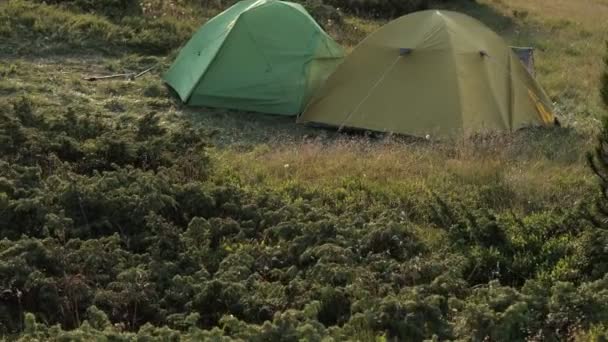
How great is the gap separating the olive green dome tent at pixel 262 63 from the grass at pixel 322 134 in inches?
7.8

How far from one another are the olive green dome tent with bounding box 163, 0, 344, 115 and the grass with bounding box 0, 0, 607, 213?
0.20 meters

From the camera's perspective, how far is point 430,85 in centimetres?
1020

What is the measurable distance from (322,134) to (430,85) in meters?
Result: 1.37

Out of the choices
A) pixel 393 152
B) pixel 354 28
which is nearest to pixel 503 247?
pixel 393 152

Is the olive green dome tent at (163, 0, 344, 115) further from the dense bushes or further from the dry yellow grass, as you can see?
the dense bushes

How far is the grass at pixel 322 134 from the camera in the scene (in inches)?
329

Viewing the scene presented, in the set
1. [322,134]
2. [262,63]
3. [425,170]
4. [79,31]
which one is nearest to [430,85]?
[322,134]

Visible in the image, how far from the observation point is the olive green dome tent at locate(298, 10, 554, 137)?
397 inches

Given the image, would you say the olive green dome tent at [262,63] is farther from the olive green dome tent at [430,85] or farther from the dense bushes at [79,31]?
the dense bushes at [79,31]

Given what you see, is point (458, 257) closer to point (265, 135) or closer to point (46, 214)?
point (46, 214)

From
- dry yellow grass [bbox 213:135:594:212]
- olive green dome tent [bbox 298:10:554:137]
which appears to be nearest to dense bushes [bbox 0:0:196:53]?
olive green dome tent [bbox 298:10:554:137]

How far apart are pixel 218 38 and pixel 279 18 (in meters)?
0.83

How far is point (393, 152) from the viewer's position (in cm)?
930

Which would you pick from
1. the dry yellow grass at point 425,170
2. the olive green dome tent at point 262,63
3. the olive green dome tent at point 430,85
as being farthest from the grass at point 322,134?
the olive green dome tent at point 430,85
